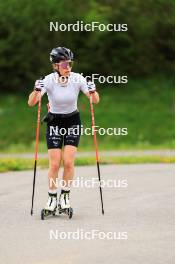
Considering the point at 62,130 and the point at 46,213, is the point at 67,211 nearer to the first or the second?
the point at 46,213

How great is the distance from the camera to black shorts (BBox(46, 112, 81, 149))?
10.7m

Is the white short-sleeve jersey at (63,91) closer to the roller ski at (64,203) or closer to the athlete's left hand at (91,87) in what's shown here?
the athlete's left hand at (91,87)

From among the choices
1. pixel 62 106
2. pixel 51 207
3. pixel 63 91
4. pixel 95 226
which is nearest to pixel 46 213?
pixel 51 207

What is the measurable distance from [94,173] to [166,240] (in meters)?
7.51

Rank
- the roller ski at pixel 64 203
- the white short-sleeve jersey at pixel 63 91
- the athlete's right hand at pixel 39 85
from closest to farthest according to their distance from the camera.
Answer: the athlete's right hand at pixel 39 85 < the white short-sleeve jersey at pixel 63 91 < the roller ski at pixel 64 203

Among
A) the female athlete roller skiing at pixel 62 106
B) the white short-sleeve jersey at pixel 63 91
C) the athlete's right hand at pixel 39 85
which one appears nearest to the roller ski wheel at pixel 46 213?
the female athlete roller skiing at pixel 62 106

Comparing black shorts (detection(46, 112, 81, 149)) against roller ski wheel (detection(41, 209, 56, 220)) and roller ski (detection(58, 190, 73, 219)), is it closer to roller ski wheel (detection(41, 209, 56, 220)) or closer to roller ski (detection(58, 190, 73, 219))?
roller ski (detection(58, 190, 73, 219))

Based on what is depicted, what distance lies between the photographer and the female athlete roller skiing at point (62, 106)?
10531 millimetres

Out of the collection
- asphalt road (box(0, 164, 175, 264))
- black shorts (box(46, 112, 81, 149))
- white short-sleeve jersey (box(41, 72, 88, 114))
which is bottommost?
asphalt road (box(0, 164, 175, 264))

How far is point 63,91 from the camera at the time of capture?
10578mm

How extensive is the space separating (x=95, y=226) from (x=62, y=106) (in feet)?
5.21

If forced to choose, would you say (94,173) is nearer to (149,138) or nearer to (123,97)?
(149,138)

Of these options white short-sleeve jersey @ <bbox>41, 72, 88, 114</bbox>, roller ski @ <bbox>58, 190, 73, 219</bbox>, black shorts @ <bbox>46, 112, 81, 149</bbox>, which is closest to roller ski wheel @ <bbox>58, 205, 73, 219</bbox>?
roller ski @ <bbox>58, 190, 73, 219</bbox>

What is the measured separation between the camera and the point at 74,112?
10.7 meters
